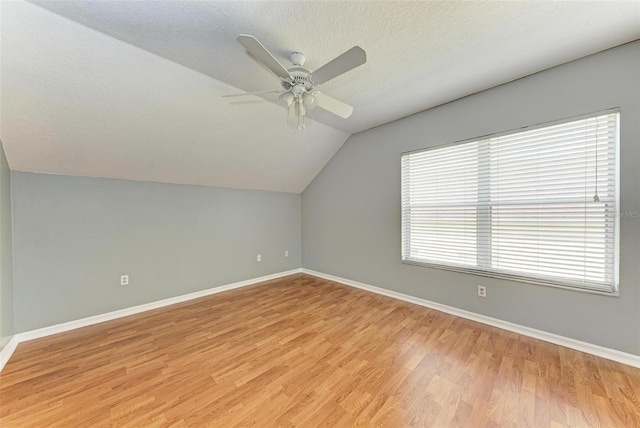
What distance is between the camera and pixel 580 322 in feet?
6.70

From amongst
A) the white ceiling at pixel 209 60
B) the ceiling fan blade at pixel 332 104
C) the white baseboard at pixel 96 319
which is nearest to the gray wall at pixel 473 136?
the white ceiling at pixel 209 60

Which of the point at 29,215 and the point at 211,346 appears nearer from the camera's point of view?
the point at 211,346

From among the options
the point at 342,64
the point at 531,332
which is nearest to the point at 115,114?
the point at 342,64

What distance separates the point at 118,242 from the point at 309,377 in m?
2.78

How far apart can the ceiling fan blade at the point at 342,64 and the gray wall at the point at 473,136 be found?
186 cm

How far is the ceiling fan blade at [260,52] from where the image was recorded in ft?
4.34

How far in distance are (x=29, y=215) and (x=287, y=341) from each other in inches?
114

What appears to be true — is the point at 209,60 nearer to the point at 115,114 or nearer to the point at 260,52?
the point at 260,52

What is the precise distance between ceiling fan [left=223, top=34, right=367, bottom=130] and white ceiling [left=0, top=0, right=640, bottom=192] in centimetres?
23

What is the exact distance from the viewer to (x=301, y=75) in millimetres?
1788

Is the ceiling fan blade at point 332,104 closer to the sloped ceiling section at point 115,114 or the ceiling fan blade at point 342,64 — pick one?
the ceiling fan blade at point 342,64

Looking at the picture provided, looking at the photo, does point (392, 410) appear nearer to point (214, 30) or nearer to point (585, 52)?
point (214, 30)

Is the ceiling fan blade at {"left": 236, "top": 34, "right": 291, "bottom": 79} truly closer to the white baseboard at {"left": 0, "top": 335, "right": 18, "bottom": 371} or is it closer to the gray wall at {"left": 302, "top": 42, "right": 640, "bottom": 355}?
the gray wall at {"left": 302, "top": 42, "right": 640, "bottom": 355}

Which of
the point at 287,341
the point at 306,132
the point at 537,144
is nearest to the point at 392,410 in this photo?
the point at 287,341
